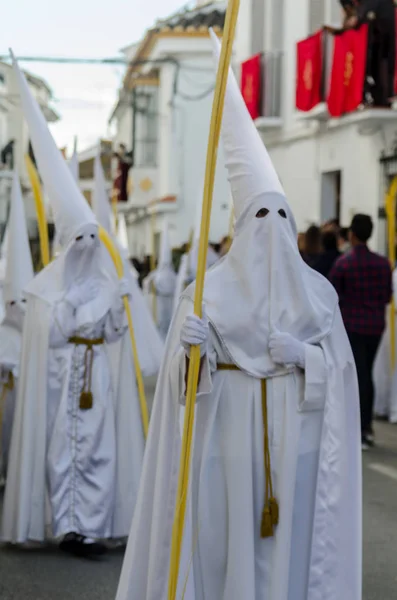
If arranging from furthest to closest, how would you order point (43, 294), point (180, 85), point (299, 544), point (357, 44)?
point (180, 85), point (357, 44), point (43, 294), point (299, 544)

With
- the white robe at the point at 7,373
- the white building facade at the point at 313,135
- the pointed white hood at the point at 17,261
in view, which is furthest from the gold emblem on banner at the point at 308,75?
the white robe at the point at 7,373

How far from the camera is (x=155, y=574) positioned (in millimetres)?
4902

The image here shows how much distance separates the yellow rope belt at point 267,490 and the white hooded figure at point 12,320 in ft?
13.7

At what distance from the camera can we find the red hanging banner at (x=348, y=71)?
1844 centimetres

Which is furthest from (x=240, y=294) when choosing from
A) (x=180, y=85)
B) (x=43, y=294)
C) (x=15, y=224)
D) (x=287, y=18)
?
(x=180, y=85)

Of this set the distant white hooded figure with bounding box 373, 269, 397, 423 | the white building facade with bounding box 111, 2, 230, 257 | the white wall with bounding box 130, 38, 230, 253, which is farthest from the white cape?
the white wall with bounding box 130, 38, 230, 253

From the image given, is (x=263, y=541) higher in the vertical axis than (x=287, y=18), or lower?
lower

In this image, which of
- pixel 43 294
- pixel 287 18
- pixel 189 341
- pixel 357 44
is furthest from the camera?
pixel 287 18

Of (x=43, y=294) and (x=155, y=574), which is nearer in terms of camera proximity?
(x=155, y=574)

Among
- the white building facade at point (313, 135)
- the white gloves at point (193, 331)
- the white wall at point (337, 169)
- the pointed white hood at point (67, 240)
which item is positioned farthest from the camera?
the white wall at point (337, 169)

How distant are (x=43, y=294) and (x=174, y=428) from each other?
2808 mm

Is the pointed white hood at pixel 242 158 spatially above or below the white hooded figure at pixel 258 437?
above

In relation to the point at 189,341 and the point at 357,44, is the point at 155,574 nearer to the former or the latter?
the point at 189,341

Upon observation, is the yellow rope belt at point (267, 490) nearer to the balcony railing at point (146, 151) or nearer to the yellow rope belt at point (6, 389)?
the yellow rope belt at point (6, 389)
